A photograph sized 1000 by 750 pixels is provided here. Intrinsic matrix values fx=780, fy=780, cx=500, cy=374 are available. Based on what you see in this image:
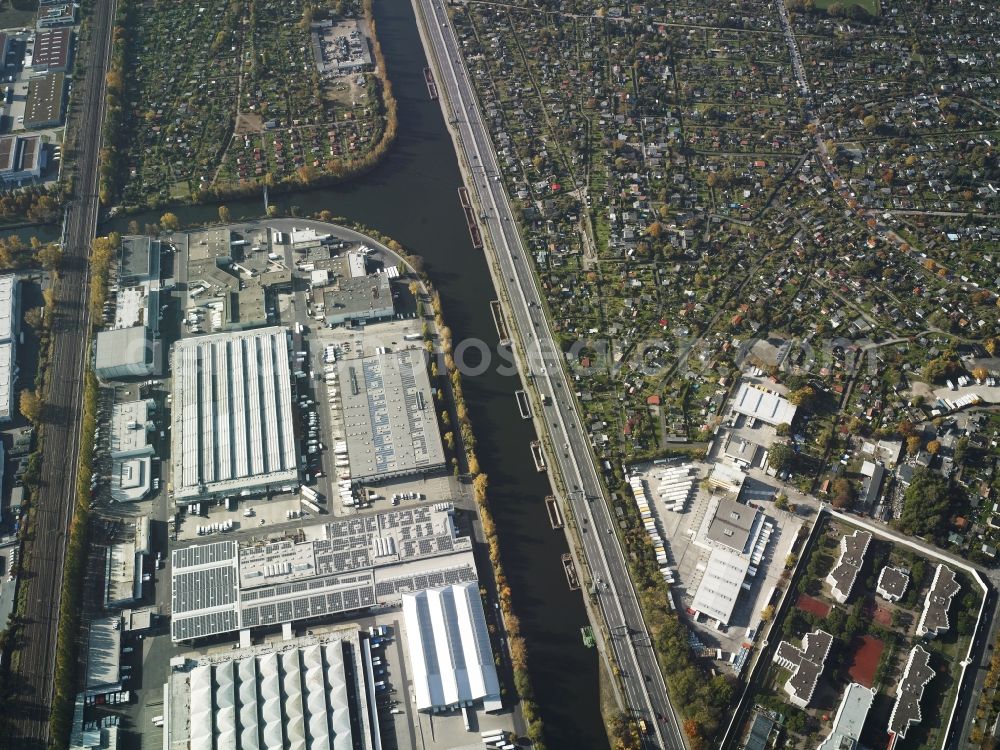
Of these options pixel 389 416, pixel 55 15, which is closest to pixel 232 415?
pixel 389 416

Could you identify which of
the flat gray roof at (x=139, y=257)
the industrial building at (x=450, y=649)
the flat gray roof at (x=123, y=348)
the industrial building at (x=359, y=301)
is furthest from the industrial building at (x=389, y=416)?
the flat gray roof at (x=139, y=257)

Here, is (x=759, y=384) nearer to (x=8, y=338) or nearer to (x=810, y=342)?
(x=810, y=342)

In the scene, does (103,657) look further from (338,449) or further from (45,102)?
(45,102)

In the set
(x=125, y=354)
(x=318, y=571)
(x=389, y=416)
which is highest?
(x=125, y=354)

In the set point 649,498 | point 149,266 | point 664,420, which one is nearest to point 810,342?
point 664,420

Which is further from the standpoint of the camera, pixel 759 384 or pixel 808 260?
pixel 808 260

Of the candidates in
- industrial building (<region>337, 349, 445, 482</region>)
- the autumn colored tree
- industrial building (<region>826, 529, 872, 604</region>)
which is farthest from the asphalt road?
Result: industrial building (<region>826, 529, 872, 604</region>)
